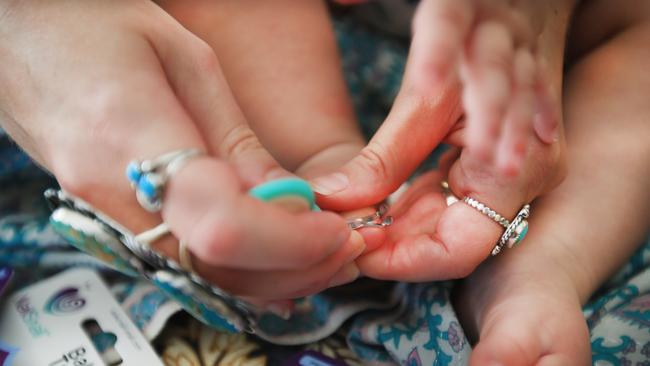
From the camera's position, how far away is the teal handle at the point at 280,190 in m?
0.48

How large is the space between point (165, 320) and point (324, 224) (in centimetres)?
27

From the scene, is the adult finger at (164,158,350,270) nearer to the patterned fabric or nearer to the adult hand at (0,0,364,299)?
the adult hand at (0,0,364,299)

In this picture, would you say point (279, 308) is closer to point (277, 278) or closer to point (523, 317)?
point (277, 278)

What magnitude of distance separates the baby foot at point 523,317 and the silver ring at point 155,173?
29 cm

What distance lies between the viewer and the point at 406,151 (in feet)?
2.06

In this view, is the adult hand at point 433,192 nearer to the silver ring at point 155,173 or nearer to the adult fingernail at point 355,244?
the adult fingernail at point 355,244

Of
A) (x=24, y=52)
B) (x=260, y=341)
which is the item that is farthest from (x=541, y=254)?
(x=24, y=52)

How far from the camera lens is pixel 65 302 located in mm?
700

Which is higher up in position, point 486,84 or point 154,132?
point 154,132

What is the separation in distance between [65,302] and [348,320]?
0.31 meters

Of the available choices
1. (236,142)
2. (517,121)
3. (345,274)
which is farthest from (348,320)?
(517,121)

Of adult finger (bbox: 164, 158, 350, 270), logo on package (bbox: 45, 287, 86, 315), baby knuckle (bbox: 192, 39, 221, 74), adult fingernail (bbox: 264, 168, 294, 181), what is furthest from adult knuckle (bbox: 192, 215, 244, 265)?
logo on package (bbox: 45, 287, 86, 315)

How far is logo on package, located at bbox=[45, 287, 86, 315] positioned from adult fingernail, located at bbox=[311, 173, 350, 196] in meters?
0.31

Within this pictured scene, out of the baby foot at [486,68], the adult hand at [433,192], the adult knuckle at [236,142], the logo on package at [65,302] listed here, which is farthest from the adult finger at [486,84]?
the logo on package at [65,302]
